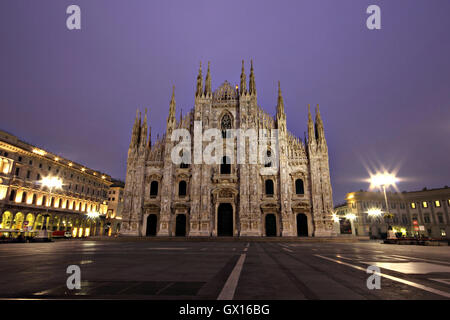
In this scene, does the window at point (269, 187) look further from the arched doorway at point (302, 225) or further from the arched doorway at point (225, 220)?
the arched doorway at point (225, 220)

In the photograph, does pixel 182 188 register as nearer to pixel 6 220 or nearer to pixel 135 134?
pixel 135 134

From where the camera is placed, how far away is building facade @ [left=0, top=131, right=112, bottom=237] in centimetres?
3566

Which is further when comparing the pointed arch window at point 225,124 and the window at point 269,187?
the pointed arch window at point 225,124

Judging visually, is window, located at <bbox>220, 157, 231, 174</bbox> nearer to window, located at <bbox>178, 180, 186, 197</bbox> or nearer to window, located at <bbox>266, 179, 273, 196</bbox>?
window, located at <bbox>266, 179, 273, 196</bbox>

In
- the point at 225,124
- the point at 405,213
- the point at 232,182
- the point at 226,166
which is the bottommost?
the point at 405,213

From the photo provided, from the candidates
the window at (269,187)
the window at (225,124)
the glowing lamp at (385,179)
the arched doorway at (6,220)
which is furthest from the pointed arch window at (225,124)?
the arched doorway at (6,220)

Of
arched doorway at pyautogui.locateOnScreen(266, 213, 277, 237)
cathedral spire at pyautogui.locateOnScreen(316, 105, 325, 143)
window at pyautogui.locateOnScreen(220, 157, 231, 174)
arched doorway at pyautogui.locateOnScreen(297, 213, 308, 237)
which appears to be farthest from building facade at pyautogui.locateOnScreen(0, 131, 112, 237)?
cathedral spire at pyautogui.locateOnScreen(316, 105, 325, 143)

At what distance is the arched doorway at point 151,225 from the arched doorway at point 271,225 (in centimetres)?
1529

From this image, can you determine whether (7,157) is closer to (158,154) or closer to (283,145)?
(158,154)

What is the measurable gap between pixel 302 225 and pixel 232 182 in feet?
35.4

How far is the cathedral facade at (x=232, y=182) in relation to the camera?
31766 millimetres

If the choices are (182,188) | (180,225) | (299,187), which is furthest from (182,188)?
(299,187)

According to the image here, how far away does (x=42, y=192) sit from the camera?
41.7m
